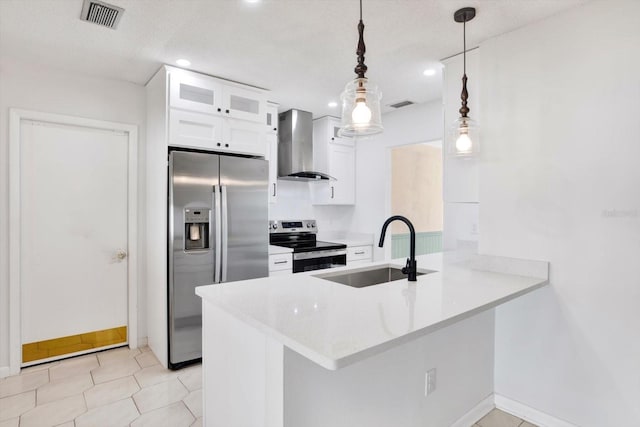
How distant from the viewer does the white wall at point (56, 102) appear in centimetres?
281

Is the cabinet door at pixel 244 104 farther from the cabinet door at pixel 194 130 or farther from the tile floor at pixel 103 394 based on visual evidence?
the tile floor at pixel 103 394

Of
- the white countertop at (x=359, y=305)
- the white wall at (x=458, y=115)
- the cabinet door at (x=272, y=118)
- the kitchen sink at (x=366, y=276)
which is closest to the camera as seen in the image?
the white countertop at (x=359, y=305)

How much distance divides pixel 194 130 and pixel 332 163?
1951mm

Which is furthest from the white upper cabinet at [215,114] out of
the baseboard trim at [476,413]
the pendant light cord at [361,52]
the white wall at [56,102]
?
the baseboard trim at [476,413]

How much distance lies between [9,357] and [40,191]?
1357 millimetres

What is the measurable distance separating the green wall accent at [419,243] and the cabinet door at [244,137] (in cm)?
217

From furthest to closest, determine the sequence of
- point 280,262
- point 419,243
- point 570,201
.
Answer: point 419,243
point 280,262
point 570,201

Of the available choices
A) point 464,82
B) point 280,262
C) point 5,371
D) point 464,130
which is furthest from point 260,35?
point 5,371

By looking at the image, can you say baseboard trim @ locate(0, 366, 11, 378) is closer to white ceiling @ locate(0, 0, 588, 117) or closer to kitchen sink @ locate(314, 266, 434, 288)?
white ceiling @ locate(0, 0, 588, 117)

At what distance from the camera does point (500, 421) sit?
86.9 inches

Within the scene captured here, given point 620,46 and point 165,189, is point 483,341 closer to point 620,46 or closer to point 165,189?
point 620,46

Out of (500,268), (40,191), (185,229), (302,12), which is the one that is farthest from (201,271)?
(500,268)

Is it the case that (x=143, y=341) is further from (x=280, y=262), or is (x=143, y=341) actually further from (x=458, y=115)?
(x=458, y=115)

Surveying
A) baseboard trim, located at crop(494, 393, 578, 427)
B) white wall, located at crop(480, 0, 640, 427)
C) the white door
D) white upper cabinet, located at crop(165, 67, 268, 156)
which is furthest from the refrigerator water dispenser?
baseboard trim, located at crop(494, 393, 578, 427)
